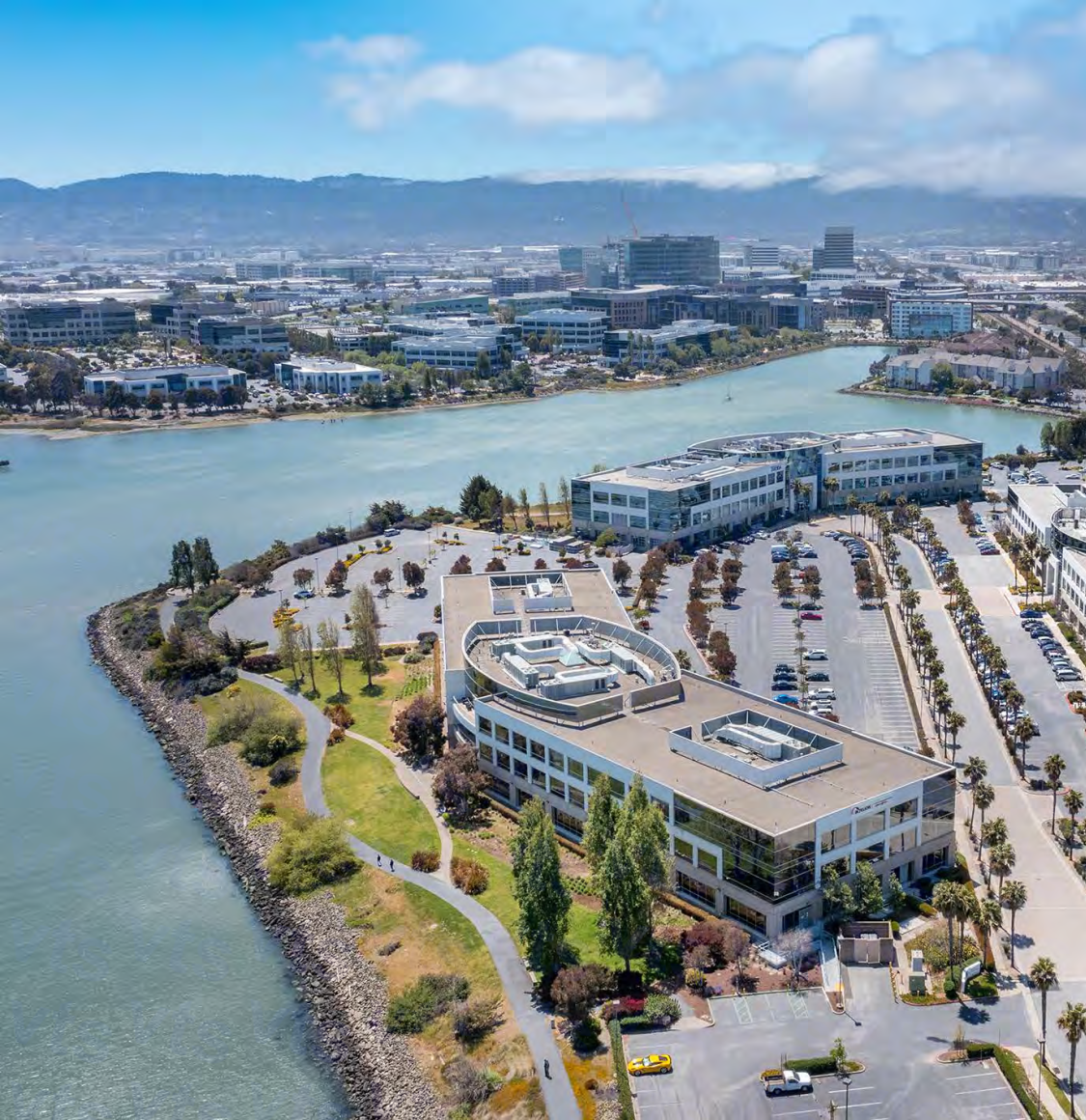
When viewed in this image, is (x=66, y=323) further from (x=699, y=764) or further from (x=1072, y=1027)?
(x=1072, y=1027)

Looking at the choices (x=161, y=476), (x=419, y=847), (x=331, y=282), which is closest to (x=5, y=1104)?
(x=419, y=847)

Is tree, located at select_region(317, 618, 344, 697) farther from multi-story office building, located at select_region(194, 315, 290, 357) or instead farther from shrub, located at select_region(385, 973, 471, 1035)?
multi-story office building, located at select_region(194, 315, 290, 357)

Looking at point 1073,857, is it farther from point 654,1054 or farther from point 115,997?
point 115,997

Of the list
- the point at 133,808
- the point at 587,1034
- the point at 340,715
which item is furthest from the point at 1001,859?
the point at 133,808

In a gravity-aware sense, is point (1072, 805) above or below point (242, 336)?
below

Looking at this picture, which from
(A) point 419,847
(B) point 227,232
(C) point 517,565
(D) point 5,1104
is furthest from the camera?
(B) point 227,232

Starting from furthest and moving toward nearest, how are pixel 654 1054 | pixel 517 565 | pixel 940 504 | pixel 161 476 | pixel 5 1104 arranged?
1. pixel 161 476
2. pixel 940 504
3. pixel 517 565
4. pixel 5 1104
5. pixel 654 1054

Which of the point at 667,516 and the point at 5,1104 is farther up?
the point at 667,516
